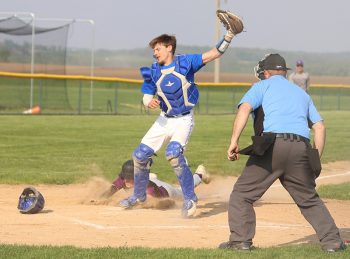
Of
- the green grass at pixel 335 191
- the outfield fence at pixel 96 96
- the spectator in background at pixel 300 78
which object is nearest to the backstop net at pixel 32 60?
the outfield fence at pixel 96 96

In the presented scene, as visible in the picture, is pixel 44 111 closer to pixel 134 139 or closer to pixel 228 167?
pixel 134 139

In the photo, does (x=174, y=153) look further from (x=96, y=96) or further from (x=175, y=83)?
(x=96, y=96)

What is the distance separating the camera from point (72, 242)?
7504 mm

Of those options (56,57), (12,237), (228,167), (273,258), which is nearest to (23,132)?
(228,167)

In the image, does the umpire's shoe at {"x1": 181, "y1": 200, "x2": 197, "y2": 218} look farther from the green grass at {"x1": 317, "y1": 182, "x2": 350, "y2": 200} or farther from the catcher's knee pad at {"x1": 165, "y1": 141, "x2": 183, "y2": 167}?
the green grass at {"x1": 317, "y1": 182, "x2": 350, "y2": 200}

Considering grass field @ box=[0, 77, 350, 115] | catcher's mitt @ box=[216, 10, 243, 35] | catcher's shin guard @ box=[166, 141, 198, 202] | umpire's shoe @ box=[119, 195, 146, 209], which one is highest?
catcher's mitt @ box=[216, 10, 243, 35]

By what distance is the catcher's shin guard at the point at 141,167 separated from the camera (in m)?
9.49

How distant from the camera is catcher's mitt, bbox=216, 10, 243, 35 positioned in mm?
9180

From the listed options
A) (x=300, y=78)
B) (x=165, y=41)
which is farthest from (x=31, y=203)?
(x=300, y=78)

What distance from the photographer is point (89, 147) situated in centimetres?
1806

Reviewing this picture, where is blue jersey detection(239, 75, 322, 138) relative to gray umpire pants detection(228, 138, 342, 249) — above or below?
above

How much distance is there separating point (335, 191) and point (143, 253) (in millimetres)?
5767

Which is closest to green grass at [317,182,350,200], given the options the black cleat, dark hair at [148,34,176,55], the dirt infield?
the dirt infield

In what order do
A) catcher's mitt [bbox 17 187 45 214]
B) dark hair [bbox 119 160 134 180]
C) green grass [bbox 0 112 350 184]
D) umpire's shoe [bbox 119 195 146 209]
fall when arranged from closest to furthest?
catcher's mitt [bbox 17 187 45 214] → umpire's shoe [bbox 119 195 146 209] → dark hair [bbox 119 160 134 180] → green grass [bbox 0 112 350 184]
